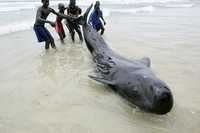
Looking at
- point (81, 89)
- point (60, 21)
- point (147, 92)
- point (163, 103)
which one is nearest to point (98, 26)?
point (60, 21)

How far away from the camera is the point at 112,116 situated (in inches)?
233

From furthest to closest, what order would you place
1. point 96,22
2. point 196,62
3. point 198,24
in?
point 198,24
point 96,22
point 196,62

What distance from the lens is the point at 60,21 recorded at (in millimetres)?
11914

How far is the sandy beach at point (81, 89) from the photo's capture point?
18.2 ft

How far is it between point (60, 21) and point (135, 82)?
633 cm

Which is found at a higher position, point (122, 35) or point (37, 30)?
point (37, 30)

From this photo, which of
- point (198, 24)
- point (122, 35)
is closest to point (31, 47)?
point (122, 35)

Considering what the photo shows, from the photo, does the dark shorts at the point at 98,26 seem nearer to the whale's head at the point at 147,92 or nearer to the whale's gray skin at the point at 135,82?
the whale's gray skin at the point at 135,82

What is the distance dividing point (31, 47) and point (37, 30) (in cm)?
96

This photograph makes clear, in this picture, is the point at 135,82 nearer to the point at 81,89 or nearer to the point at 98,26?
the point at 81,89

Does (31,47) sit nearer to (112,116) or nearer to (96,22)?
(96,22)

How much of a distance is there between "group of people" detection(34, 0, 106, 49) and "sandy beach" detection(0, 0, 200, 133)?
43cm

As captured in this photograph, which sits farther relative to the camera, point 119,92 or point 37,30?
point 37,30

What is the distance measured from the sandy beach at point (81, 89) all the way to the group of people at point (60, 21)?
0.43 metres
